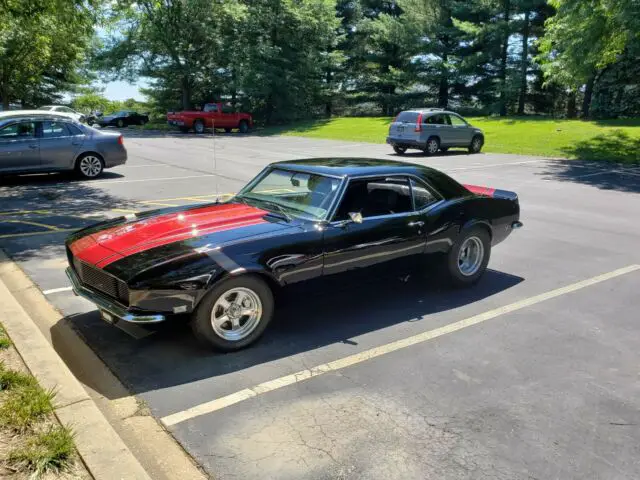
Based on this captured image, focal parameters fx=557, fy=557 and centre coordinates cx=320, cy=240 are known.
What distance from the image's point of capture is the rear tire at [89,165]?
43.7 ft

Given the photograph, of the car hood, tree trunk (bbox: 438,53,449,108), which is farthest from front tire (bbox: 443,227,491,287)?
tree trunk (bbox: 438,53,449,108)

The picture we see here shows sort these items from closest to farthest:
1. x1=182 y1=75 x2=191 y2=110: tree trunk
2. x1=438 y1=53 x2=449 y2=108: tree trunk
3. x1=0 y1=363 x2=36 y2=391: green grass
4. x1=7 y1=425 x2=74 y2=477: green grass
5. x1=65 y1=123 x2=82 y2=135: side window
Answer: x1=7 y1=425 x2=74 y2=477: green grass < x1=0 y1=363 x2=36 y2=391: green grass < x1=65 y1=123 x2=82 y2=135: side window < x1=182 y1=75 x2=191 y2=110: tree trunk < x1=438 y1=53 x2=449 y2=108: tree trunk

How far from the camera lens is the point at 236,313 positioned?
14.1ft

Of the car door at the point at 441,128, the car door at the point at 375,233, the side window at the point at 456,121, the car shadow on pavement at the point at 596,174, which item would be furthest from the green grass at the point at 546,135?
the car door at the point at 375,233

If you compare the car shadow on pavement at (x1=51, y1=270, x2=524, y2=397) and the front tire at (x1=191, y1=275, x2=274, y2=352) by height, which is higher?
the front tire at (x1=191, y1=275, x2=274, y2=352)

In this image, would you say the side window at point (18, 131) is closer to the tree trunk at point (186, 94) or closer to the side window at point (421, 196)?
the side window at point (421, 196)

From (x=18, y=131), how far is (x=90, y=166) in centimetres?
172

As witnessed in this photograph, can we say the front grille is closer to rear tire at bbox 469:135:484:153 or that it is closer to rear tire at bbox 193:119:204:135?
rear tire at bbox 469:135:484:153

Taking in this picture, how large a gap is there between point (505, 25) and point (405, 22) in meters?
7.76

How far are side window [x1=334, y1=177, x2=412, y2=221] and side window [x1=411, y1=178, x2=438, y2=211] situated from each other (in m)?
0.08

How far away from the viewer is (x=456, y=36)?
39219mm

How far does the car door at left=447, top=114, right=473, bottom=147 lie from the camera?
70.0ft

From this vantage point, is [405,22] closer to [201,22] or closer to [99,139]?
[201,22]

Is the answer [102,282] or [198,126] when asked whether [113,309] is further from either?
[198,126]
